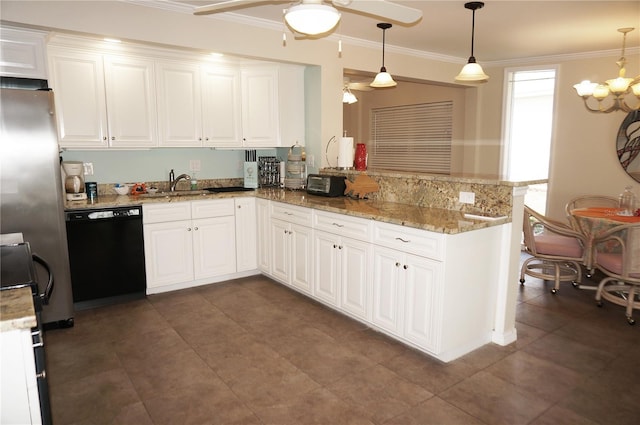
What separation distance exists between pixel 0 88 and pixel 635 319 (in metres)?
5.22

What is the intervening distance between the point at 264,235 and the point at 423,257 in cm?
215

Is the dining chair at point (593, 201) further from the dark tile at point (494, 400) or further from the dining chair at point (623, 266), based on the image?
the dark tile at point (494, 400)

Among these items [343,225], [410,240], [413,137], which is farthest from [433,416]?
[413,137]

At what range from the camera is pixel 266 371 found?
9.00ft

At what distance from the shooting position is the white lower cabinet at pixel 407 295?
278cm

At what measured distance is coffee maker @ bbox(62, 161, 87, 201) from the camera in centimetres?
384

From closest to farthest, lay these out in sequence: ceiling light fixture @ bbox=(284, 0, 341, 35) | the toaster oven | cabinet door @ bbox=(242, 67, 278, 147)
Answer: ceiling light fixture @ bbox=(284, 0, 341, 35), the toaster oven, cabinet door @ bbox=(242, 67, 278, 147)

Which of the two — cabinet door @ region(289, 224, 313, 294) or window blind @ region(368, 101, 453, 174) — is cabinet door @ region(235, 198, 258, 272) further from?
window blind @ region(368, 101, 453, 174)

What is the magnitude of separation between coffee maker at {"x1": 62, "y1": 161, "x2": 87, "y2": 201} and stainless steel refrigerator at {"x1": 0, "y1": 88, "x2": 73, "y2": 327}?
651mm

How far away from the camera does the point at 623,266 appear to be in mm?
3617

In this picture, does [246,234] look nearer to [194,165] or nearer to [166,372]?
[194,165]

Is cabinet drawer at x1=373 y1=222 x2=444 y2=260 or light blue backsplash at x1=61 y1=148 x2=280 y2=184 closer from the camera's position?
cabinet drawer at x1=373 y1=222 x2=444 y2=260

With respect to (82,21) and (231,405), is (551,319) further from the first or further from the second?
(82,21)

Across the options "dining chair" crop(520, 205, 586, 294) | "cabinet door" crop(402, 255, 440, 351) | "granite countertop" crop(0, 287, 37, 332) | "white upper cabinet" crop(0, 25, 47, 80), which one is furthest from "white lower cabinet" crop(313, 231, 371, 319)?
"white upper cabinet" crop(0, 25, 47, 80)
